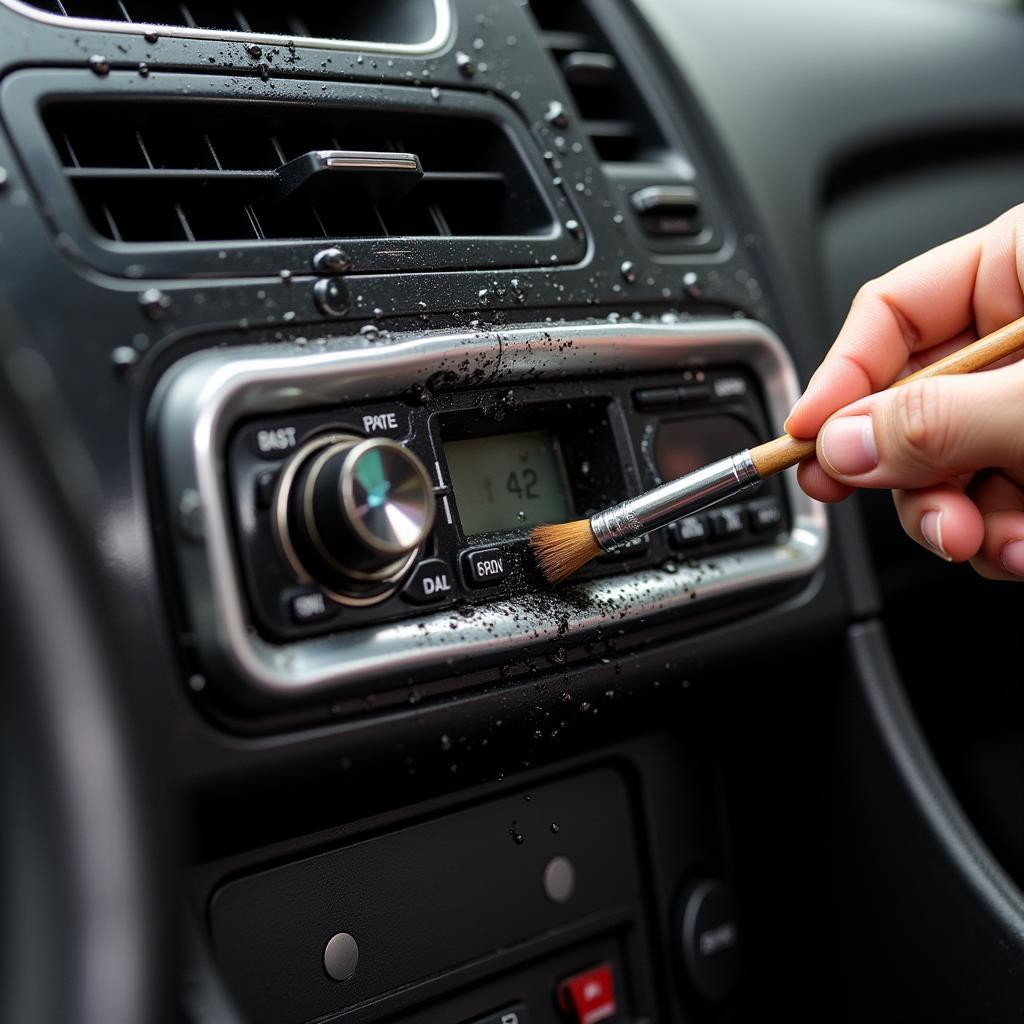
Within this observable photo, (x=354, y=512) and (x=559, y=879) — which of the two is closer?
(x=354, y=512)

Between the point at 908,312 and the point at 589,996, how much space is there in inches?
23.1

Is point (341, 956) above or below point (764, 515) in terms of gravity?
below

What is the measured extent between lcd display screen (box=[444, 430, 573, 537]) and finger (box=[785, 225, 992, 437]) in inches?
8.3

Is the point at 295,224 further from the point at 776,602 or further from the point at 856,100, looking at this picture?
the point at 856,100

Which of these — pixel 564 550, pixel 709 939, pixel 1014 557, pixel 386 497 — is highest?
pixel 386 497

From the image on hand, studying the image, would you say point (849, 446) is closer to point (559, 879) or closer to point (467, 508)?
point (467, 508)

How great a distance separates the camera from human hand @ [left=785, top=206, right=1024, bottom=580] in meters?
0.69

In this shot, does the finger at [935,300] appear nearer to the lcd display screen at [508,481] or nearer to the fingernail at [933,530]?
the fingernail at [933,530]

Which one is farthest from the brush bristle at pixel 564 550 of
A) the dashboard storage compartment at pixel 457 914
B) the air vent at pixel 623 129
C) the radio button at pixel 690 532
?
the air vent at pixel 623 129

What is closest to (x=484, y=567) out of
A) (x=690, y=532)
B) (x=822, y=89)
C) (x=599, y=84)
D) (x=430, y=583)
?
(x=430, y=583)

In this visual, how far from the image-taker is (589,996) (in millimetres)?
956

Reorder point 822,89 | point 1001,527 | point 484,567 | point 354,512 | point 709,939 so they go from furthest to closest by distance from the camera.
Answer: point 822,89 < point 709,939 < point 1001,527 < point 484,567 < point 354,512

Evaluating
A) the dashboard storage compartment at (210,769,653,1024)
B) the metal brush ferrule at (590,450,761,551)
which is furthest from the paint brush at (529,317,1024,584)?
the dashboard storage compartment at (210,769,653,1024)

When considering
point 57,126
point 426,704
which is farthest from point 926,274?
point 57,126
